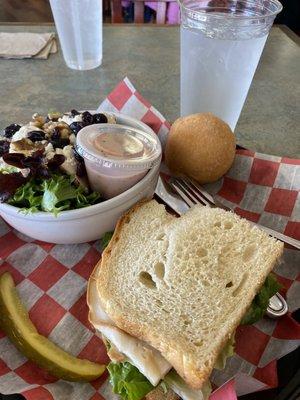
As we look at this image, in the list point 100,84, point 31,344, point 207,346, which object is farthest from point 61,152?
point 100,84

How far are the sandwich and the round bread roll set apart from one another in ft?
0.51

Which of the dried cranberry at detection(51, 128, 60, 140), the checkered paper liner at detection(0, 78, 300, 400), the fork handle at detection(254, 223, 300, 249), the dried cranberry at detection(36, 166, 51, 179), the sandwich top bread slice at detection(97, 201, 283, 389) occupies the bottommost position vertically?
the checkered paper liner at detection(0, 78, 300, 400)

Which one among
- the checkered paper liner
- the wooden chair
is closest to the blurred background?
the wooden chair

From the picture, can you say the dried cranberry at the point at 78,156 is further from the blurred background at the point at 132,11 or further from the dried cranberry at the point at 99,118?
the blurred background at the point at 132,11

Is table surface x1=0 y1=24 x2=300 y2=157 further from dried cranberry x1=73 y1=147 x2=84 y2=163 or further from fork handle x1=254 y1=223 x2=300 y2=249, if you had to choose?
dried cranberry x1=73 y1=147 x2=84 y2=163

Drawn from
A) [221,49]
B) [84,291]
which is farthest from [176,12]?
[84,291]

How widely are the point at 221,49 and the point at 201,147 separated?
1.03 ft

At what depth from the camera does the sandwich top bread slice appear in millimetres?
695

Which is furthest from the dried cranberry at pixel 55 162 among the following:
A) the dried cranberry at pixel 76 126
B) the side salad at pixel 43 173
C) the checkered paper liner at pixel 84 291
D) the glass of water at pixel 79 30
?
the glass of water at pixel 79 30

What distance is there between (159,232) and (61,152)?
30 centimetres

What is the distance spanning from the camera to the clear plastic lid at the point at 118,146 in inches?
33.9

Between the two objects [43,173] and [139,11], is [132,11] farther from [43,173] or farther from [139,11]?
[43,173]

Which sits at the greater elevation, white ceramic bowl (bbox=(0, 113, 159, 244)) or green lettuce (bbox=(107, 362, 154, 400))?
white ceramic bowl (bbox=(0, 113, 159, 244))

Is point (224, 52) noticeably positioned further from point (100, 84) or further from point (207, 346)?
point (207, 346)
